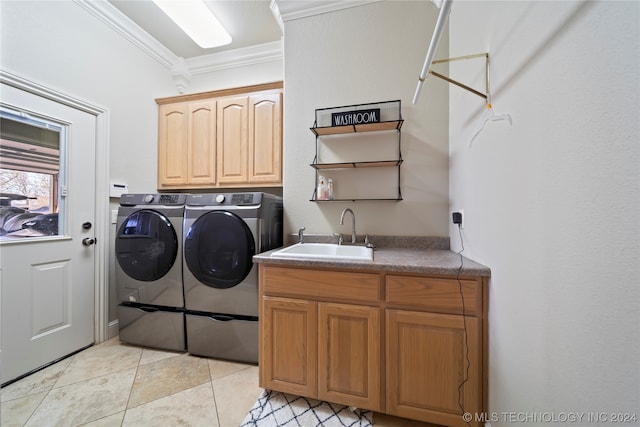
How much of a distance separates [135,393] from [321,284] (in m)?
1.38

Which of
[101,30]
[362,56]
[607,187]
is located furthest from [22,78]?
[607,187]

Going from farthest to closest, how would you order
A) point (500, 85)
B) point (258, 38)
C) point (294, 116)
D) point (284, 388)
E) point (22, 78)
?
1. point (258, 38)
2. point (294, 116)
3. point (22, 78)
4. point (284, 388)
5. point (500, 85)

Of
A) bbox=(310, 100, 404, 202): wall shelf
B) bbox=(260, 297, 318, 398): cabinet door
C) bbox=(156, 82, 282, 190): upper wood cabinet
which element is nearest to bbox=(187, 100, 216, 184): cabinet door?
bbox=(156, 82, 282, 190): upper wood cabinet

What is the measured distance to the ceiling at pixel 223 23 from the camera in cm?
196

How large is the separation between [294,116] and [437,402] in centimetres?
212

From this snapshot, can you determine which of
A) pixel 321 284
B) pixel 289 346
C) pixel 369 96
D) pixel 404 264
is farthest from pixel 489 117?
pixel 289 346

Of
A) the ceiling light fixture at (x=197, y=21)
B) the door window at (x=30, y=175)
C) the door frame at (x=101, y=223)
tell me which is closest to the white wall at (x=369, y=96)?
the ceiling light fixture at (x=197, y=21)

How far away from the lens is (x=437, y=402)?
1.10 metres

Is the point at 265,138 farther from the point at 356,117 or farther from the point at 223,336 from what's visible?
the point at 223,336

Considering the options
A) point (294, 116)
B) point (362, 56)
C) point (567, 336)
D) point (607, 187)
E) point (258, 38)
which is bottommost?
point (567, 336)

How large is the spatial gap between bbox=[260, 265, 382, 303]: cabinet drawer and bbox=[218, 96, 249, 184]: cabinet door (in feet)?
4.03

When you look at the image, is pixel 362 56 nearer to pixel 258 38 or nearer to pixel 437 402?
pixel 258 38

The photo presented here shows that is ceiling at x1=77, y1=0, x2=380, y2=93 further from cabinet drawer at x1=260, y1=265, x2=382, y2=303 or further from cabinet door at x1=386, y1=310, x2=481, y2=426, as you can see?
cabinet door at x1=386, y1=310, x2=481, y2=426

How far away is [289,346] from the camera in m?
1.28
